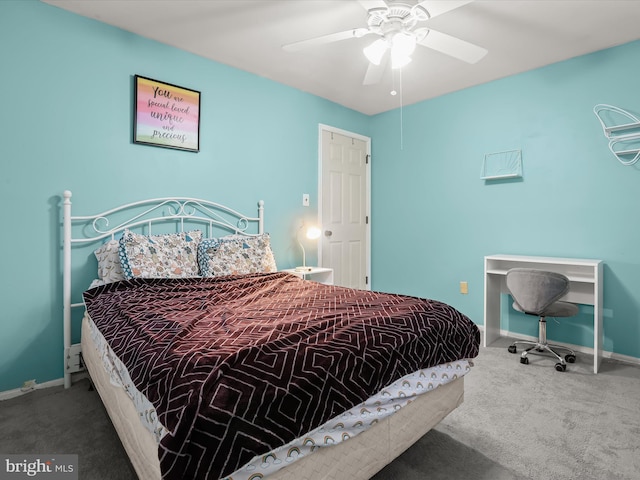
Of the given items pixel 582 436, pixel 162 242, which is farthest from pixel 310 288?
pixel 582 436

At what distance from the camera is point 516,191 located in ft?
11.4

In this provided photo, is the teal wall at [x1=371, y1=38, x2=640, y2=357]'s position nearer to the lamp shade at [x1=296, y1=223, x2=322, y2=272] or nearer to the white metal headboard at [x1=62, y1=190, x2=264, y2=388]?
the lamp shade at [x1=296, y1=223, x2=322, y2=272]

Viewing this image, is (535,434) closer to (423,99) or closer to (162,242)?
(162,242)

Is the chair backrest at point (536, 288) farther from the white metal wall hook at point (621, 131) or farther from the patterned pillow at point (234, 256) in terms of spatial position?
the patterned pillow at point (234, 256)

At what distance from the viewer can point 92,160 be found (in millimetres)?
2520

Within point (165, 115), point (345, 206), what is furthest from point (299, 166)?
point (165, 115)

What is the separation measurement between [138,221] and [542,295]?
123 inches

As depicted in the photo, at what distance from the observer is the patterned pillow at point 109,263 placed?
2.41 m

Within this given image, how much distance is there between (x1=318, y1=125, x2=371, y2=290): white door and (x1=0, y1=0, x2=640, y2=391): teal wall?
132mm

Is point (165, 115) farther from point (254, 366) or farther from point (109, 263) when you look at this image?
point (254, 366)

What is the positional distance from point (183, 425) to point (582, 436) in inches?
79.7

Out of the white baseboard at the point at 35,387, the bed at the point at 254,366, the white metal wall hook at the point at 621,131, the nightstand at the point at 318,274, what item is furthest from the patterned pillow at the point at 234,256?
the white metal wall hook at the point at 621,131

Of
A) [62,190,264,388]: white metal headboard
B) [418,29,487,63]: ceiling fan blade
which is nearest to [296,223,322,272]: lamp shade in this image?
[62,190,264,388]: white metal headboard

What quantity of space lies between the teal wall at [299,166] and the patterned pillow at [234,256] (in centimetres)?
52
